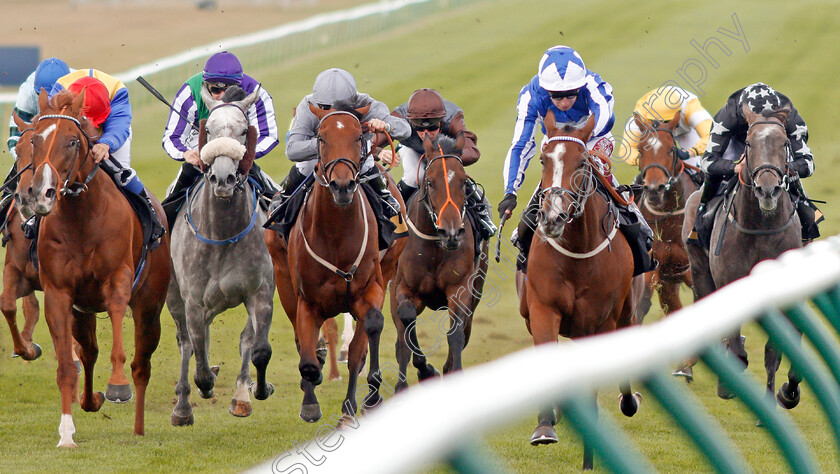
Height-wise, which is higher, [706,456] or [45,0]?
[45,0]

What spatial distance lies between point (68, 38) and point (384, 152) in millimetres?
30067

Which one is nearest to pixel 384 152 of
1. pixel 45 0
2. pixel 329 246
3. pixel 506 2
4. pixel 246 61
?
pixel 329 246

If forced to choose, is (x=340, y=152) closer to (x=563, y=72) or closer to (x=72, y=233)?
(x=563, y=72)

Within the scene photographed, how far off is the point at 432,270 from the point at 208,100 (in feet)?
6.17

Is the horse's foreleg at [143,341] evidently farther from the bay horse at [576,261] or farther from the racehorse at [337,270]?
the bay horse at [576,261]

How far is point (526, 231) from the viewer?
682cm

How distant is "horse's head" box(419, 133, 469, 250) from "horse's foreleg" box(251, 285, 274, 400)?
3.99ft

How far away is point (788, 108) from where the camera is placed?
756 centimetres

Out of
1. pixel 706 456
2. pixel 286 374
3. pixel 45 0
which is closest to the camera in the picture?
pixel 706 456

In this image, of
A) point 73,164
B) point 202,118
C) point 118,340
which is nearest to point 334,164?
point 73,164

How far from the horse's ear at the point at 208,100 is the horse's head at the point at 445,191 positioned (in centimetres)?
141

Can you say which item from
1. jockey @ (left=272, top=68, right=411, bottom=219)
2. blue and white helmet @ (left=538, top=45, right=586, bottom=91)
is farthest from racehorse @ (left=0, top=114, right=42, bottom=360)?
blue and white helmet @ (left=538, top=45, right=586, bottom=91)

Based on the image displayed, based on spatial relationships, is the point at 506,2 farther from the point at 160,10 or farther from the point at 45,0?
the point at 45,0

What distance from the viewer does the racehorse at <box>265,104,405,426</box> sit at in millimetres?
6883
